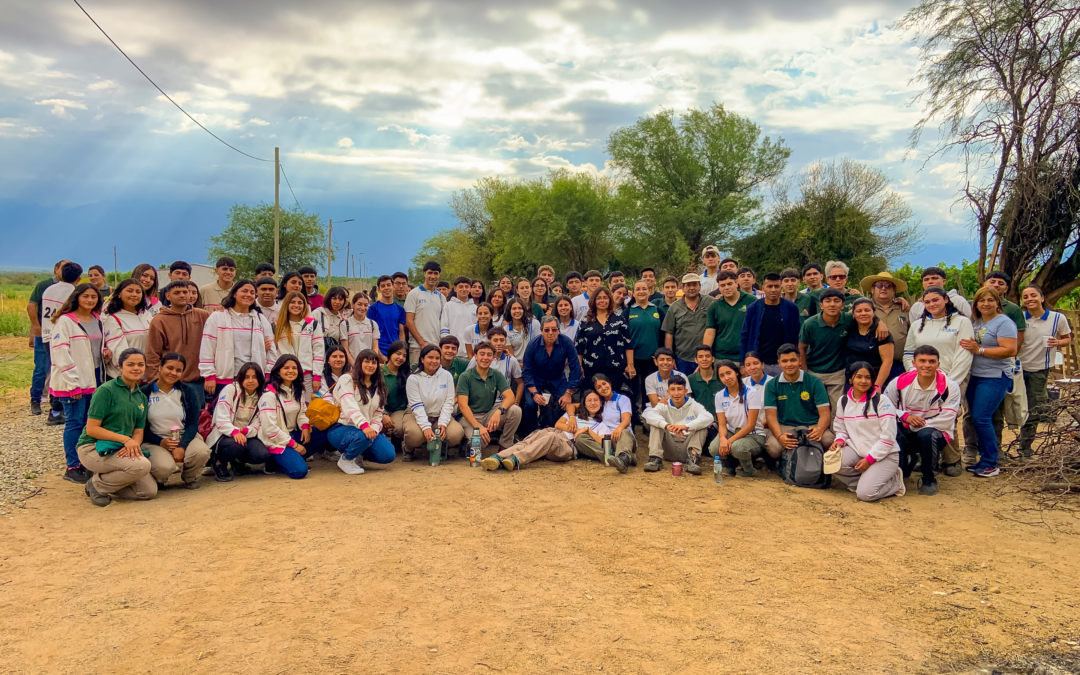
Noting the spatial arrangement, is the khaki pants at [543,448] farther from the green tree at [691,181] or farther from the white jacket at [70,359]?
the green tree at [691,181]

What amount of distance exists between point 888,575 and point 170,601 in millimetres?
4588

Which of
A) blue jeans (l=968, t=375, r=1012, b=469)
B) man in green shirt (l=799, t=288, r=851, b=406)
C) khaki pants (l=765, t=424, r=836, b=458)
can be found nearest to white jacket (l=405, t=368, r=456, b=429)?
khaki pants (l=765, t=424, r=836, b=458)

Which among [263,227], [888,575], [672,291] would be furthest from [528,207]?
[888,575]

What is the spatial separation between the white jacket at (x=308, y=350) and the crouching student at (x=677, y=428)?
141 inches

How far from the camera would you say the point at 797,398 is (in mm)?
6645

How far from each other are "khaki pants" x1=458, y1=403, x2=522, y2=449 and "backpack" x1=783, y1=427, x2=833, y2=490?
294cm

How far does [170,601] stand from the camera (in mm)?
3916

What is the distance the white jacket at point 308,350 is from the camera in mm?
6945

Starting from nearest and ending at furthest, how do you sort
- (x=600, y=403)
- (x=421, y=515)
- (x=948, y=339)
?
1. (x=421, y=515)
2. (x=948, y=339)
3. (x=600, y=403)

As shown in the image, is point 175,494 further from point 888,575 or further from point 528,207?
point 528,207

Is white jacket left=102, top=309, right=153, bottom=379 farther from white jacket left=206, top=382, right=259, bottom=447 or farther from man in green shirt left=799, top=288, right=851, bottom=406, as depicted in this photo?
man in green shirt left=799, top=288, right=851, bottom=406

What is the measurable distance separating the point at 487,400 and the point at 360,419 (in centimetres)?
148

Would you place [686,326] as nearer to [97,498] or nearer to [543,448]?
[543,448]

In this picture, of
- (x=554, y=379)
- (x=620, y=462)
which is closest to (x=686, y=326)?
(x=554, y=379)
